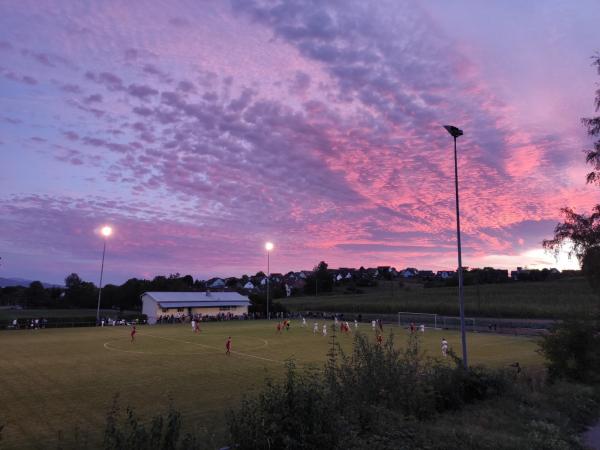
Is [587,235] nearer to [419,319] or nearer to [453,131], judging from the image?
[453,131]

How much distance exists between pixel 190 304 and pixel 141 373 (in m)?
53.7

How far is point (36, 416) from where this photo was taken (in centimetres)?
1700

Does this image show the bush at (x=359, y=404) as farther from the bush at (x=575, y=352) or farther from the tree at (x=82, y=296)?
the tree at (x=82, y=296)

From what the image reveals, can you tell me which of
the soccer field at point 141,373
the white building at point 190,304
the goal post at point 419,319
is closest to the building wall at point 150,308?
the white building at point 190,304

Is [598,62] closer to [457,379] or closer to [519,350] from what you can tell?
[457,379]

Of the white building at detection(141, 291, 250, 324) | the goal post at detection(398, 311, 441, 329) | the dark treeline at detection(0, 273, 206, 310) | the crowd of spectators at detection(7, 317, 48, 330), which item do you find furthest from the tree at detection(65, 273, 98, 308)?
the goal post at detection(398, 311, 441, 329)

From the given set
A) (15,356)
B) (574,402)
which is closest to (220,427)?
(574,402)

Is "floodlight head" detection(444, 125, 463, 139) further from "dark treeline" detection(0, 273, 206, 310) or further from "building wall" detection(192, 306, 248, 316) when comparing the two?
"dark treeline" detection(0, 273, 206, 310)

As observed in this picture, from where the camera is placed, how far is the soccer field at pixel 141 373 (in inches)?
649

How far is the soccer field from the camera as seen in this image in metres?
16.5

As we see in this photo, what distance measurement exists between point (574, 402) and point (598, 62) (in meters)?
16.0

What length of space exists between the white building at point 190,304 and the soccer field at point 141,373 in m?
26.9

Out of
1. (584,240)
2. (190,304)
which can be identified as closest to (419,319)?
(190,304)

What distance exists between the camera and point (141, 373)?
2689 cm
